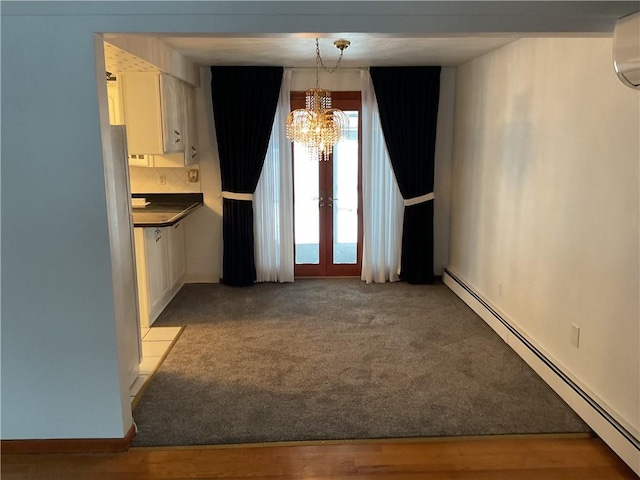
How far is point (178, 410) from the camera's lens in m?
3.07

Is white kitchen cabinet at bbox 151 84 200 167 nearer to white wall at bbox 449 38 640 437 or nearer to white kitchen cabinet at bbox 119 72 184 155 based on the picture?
white kitchen cabinet at bbox 119 72 184 155

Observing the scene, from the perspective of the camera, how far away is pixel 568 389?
311 centimetres

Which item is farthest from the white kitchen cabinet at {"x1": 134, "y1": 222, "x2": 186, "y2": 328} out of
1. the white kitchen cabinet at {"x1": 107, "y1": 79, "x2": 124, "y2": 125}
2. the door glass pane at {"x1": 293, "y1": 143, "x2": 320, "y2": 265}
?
the door glass pane at {"x1": 293, "y1": 143, "x2": 320, "y2": 265}

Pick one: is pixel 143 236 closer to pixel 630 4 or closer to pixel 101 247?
pixel 101 247

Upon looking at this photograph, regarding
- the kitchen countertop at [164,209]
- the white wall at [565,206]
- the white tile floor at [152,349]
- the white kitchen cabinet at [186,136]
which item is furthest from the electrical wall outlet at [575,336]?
the white kitchen cabinet at [186,136]

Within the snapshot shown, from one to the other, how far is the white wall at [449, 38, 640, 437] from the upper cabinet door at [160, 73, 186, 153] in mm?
2808

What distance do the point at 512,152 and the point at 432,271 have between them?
6.64 feet

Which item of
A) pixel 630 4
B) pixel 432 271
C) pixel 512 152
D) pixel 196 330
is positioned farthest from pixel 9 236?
pixel 432 271

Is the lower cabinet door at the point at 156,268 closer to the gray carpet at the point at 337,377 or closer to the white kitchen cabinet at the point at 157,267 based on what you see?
the white kitchen cabinet at the point at 157,267

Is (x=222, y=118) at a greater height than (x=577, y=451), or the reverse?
(x=222, y=118)

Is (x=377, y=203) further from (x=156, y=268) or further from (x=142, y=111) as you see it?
(x=142, y=111)

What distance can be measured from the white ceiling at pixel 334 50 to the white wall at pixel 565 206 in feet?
1.03

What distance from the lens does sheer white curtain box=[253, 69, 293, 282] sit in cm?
546

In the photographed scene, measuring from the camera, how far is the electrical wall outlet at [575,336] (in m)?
3.07
